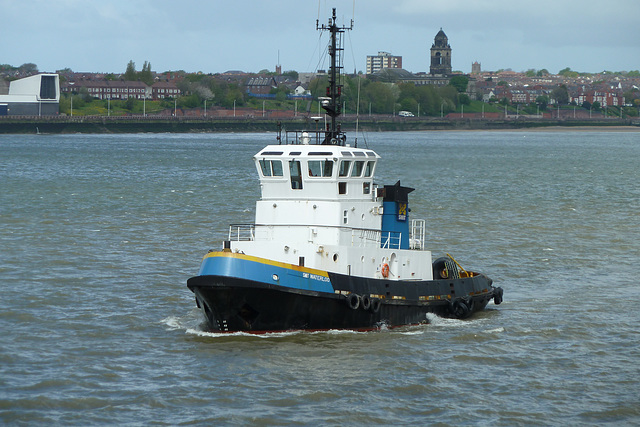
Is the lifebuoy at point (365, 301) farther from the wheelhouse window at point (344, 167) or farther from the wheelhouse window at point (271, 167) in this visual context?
the wheelhouse window at point (271, 167)

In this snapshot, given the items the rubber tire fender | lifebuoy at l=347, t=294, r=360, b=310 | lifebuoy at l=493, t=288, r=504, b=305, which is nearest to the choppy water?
lifebuoy at l=493, t=288, r=504, b=305

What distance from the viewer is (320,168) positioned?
24.8 metres

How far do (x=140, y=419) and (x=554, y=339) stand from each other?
1145 cm

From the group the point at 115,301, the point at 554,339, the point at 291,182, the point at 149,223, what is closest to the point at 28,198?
the point at 149,223

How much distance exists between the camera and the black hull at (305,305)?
22.6 m

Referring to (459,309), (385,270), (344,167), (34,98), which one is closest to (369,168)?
(344,167)

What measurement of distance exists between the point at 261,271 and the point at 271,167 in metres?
3.63

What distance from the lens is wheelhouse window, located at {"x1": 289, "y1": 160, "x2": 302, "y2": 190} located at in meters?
24.9

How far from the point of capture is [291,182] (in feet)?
81.9

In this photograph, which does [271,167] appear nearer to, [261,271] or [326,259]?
[326,259]

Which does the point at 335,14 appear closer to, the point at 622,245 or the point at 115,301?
the point at 115,301

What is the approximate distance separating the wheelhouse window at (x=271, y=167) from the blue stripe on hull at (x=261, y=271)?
10.7 ft

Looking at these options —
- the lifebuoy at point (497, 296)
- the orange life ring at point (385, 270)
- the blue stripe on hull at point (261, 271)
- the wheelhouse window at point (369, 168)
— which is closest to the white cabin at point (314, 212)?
the orange life ring at point (385, 270)

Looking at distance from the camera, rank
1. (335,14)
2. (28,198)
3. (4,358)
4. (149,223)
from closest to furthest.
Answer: (4,358), (335,14), (149,223), (28,198)
